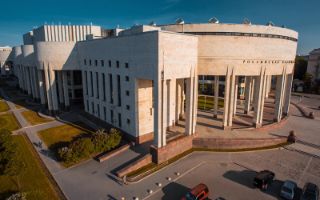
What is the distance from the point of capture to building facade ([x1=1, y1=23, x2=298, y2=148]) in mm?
28781

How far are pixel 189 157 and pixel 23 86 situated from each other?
248 ft

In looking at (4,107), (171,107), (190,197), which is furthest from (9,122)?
(190,197)

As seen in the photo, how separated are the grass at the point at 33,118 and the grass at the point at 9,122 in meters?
2.44

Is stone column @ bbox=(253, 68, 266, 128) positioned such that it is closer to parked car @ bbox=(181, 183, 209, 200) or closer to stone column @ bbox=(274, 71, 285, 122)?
stone column @ bbox=(274, 71, 285, 122)

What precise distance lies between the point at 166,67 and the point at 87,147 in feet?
53.5

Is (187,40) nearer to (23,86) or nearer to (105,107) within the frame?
(105,107)

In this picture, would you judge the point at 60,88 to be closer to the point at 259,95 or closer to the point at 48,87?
the point at 48,87

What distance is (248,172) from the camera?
2805 centimetres

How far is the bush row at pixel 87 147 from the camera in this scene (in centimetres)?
2933

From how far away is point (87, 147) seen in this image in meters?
30.4

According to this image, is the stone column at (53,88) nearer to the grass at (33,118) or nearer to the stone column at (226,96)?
the grass at (33,118)

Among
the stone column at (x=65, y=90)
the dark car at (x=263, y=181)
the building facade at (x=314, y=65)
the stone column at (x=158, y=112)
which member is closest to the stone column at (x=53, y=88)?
the stone column at (x=65, y=90)

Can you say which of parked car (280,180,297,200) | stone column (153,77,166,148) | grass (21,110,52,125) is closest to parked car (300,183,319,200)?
parked car (280,180,297,200)

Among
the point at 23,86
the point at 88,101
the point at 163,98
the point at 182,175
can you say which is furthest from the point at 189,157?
the point at 23,86
